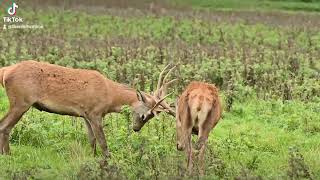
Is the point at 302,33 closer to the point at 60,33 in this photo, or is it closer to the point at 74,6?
the point at 60,33

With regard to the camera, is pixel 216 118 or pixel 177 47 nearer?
pixel 216 118

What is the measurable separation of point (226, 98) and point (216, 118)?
12.4 ft

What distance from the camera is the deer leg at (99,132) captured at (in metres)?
9.61

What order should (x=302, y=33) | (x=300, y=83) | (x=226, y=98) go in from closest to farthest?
(x=226, y=98), (x=300, y=83), (x=302, y=33)

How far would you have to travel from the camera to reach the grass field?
829 centimetres

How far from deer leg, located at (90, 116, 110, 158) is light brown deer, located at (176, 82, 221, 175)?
1.31m

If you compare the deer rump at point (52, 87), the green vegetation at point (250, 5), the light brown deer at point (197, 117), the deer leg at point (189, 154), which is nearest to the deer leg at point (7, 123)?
the deer rump at point (52, 87)

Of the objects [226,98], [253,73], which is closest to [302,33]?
[253,73]

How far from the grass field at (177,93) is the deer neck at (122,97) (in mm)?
218

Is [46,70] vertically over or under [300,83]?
over

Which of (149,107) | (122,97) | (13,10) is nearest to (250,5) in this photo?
(13,10)

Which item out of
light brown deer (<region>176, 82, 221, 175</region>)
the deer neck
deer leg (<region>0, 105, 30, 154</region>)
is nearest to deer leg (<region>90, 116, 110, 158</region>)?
the deer neck

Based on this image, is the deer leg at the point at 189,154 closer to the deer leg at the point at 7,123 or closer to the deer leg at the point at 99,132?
the deer leg at the point at 99,132

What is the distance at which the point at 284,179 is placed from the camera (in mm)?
7566
